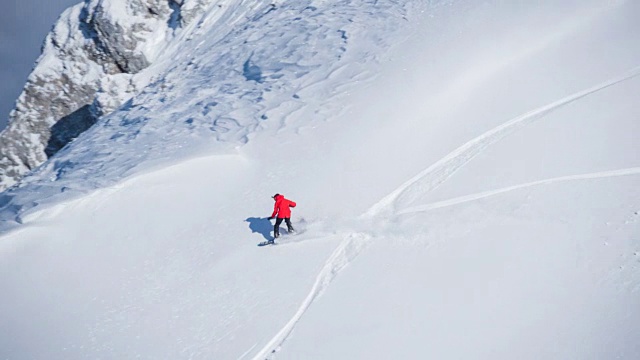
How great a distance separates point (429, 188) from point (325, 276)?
9.64ft

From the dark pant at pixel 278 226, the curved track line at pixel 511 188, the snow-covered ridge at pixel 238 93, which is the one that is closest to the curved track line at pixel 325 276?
the curved track line at pixel 511 188

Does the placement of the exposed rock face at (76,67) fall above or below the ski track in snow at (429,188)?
above

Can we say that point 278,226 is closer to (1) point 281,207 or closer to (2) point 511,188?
(1) point 281,207

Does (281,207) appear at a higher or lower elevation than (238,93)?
lower

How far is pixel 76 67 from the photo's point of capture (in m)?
47.5

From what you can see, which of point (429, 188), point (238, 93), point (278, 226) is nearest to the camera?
point (278, 226)

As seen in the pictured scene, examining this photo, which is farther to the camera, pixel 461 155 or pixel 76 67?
pixel 76 67

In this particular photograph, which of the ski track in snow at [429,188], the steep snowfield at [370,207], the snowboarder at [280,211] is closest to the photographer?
the steep snowfield at [370,207]

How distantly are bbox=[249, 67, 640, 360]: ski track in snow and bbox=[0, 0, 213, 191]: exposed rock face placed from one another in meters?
37.7

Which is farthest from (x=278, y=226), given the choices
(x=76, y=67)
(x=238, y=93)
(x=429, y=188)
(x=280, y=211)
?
(x=76, y=67)

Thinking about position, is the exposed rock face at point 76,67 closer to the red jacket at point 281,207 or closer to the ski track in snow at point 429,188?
the red jacket at point 281,207

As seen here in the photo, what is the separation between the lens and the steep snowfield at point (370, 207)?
5.46 meters

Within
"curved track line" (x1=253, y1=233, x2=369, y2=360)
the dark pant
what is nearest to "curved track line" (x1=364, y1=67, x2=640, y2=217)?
"curved track line" (x1=253, y1=233, x2=369, y2=360)

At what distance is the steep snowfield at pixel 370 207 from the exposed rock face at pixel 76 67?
30.3m
